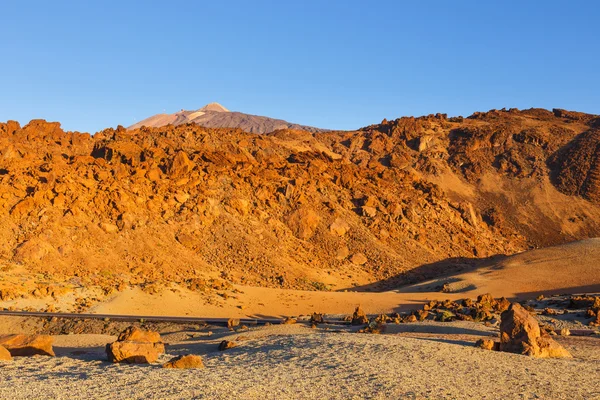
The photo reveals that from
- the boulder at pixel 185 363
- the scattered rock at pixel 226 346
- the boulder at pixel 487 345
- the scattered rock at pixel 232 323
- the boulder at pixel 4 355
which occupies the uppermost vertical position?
the boulder at pixel 4 355

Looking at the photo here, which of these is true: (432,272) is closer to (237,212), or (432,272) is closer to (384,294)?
(384,294)

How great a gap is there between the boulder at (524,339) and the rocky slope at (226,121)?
498 ft

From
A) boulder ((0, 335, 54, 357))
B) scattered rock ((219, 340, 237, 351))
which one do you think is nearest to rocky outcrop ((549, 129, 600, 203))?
scattered rock ((219, 340, 237, 351))

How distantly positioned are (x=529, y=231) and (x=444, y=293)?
24903 mm

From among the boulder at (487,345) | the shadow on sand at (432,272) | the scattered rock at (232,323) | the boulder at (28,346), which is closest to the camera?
the boulder at (487,345)

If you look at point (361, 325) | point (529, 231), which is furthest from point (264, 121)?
point (361, 325)

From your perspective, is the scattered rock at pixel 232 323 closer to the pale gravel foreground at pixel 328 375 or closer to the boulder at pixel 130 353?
the pale gravel foreground at pixel 328 375

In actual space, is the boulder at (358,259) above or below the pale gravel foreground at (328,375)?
above

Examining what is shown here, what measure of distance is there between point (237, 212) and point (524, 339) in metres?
26.9

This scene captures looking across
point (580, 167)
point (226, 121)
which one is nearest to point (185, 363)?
point (580, 167)

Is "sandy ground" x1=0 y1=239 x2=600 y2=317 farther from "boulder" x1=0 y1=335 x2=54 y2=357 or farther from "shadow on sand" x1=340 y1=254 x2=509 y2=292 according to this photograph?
"boulder" x1=0 y1=335 x2=54 y2=357

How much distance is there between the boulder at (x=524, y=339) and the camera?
1233cm

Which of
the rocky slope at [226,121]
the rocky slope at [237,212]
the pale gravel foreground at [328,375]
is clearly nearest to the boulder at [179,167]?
the rocky slope at [237,212]

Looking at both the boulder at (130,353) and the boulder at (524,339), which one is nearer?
the boulder at (130,353)
